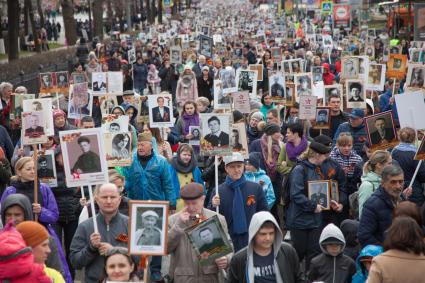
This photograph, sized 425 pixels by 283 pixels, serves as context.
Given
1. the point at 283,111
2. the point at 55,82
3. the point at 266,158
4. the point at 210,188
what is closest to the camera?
the point at 210,188

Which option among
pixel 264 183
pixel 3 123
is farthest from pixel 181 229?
pixel 3 123

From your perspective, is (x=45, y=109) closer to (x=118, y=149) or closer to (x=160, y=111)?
(x=118, y=149)

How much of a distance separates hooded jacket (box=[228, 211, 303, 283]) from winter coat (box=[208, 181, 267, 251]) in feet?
6.49

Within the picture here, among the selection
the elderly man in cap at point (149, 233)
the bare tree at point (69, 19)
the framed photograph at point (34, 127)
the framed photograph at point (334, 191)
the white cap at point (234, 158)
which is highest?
the bare tree at point (69, 19)

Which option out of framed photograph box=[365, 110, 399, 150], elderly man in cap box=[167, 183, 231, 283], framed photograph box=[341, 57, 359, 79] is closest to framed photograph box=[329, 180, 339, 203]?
framed photograph box=[365, 110, 399, 150]

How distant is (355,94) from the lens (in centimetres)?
1627

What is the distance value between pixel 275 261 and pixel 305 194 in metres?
2.89

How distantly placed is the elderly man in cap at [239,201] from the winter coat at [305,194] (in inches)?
26.2

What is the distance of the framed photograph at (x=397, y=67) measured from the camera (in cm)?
2098

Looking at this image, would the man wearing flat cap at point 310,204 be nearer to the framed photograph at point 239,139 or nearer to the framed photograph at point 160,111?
the framed photograph at point 239,139

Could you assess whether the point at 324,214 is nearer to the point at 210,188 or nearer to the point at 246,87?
the point at 210,188

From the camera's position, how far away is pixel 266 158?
39.0ft

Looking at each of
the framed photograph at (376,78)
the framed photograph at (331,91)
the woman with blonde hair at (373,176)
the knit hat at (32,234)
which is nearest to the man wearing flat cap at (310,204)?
the woman with blonde hair at (373,176)

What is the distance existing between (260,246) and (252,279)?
227mm
